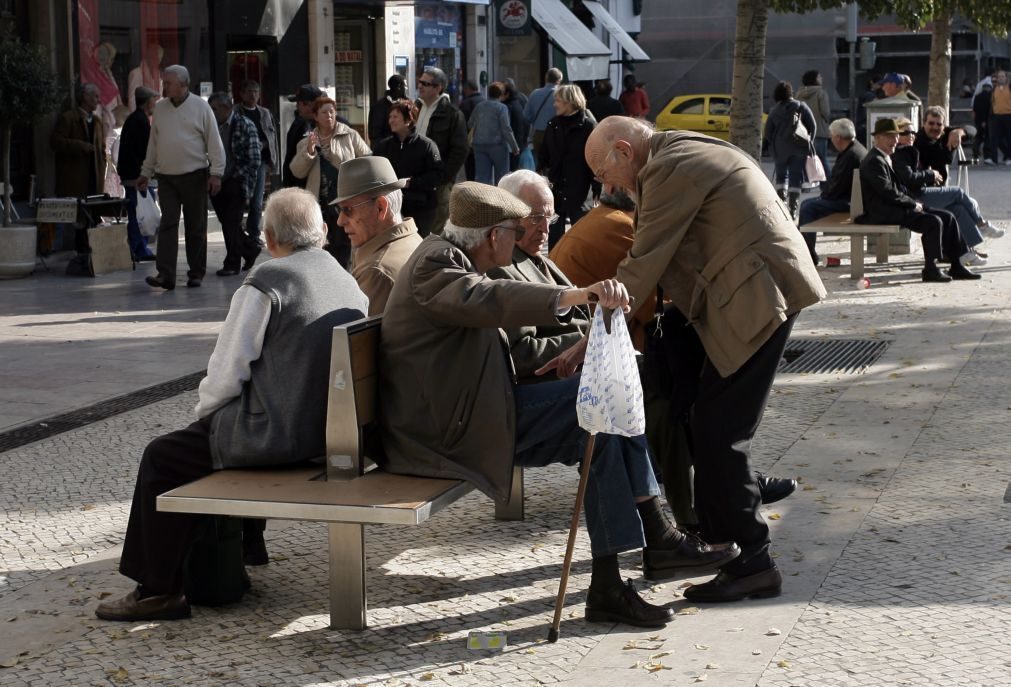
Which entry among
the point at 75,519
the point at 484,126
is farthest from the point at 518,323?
the point at 484,126

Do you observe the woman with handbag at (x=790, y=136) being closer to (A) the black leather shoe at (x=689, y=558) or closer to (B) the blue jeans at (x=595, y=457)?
(A) the black leather shoe at (x=689, y=558)

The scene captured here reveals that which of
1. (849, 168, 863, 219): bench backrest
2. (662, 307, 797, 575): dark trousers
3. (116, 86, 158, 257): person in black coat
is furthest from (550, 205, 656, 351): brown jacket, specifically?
(116, 86, 158, 257): person in black coat

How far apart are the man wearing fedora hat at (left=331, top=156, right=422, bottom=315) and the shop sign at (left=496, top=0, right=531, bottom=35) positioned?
25.8 meters

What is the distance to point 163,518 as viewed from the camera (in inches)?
200

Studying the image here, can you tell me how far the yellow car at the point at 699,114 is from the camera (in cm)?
3509

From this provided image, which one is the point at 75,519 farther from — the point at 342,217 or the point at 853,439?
the point at 853,439

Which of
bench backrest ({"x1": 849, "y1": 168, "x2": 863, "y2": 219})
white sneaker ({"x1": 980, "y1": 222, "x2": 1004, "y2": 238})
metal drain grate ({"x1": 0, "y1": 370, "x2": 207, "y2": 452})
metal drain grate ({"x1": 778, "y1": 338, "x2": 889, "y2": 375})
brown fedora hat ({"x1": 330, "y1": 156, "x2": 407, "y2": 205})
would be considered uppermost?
brown fedora hat ({"x1": 330, "y1": 156, "x2": 407, "y2": 205})

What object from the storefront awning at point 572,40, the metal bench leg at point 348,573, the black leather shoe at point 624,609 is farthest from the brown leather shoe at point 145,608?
the storefront awning at point 572,40

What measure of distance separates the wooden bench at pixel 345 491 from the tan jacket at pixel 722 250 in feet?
3.15

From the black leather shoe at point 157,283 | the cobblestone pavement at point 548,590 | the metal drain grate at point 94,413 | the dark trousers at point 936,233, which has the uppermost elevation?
the dark trousers at point 936,233

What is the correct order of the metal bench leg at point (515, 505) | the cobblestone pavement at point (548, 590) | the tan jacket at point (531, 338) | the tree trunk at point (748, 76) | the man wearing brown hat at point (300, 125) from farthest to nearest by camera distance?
the man wearing brown hat at point (300, 125) → the tree trunk at point (748, 76) → the metal bench leg at point (515, 505) → the tan jacket at point (531, 338) → the cobblestone pavement at point (548, 590)

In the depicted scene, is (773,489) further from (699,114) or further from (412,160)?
(699,114)

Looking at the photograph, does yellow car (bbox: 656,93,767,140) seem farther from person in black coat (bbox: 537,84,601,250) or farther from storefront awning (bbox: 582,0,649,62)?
person in black coat (bbox: 537,84,601,250)

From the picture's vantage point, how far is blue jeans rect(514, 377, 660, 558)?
16.3 feet
